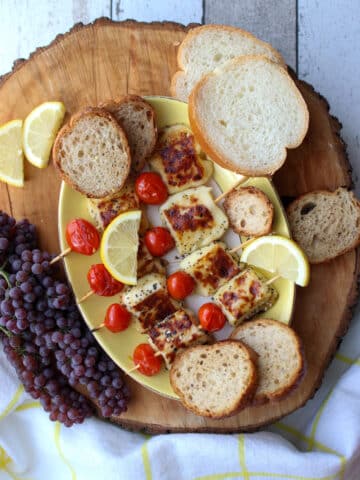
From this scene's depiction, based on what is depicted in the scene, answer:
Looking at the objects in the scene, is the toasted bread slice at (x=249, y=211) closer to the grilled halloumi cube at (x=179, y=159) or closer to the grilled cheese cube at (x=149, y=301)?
the grilled halloumi cube at (x=179, y=159)

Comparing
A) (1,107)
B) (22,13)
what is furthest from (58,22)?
(1,107)

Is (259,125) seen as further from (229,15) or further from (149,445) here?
(149,445)

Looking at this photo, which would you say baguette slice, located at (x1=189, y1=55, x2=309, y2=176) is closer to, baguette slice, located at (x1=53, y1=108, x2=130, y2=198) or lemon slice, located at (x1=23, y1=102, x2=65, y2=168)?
baguette slice, located at (x1=53, y1=108, x2=130, y2=198)

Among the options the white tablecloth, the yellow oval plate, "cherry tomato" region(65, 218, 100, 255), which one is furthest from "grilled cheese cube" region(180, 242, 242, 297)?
the white tablecloth

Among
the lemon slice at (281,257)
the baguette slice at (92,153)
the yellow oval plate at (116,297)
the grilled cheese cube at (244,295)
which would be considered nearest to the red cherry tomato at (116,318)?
the yellow oval plate at (116,297)

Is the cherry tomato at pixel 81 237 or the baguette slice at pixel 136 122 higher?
the baguette slice at pixel 136 122

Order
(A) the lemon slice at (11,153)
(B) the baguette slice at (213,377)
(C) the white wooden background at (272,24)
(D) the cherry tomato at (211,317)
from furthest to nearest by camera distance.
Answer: (C) the white wooden background at (272,24), (A) the lemon slice at (11,153), (D) the cherry tomato at (211,317), (B) the baguette slice at (213,377)

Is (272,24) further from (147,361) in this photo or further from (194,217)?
(147,361)
